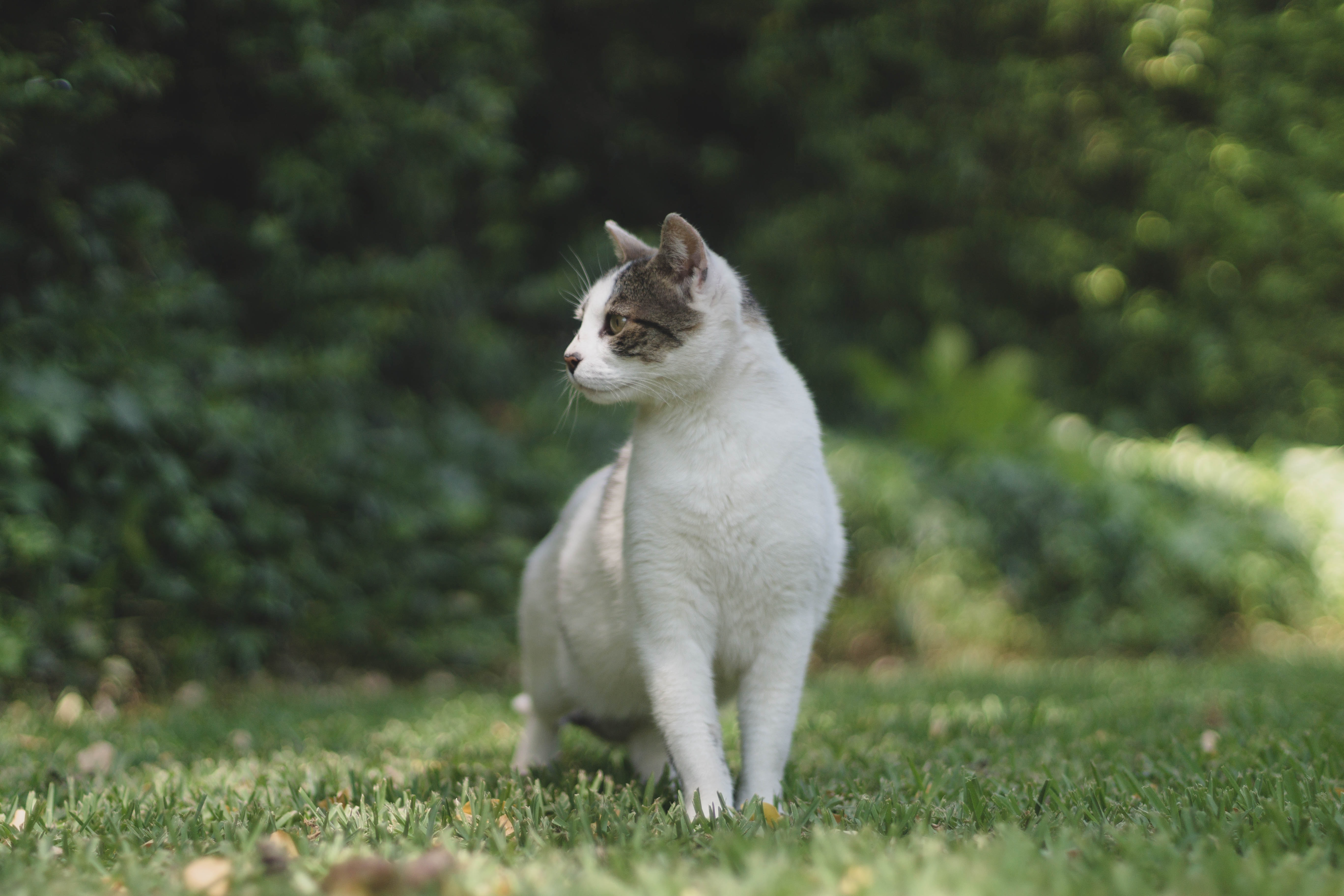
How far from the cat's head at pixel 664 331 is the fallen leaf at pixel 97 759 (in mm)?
1771

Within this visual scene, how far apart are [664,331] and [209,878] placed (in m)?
1.48

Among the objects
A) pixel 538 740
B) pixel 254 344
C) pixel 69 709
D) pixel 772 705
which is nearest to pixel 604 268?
pixel 254 344

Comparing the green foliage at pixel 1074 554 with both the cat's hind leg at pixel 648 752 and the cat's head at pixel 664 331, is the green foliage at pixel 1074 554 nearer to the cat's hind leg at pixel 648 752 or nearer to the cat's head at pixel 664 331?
the cat's hind leg at pixel 648 752

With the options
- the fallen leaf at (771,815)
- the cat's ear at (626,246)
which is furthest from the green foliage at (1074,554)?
the fallen leaf at (771,815)

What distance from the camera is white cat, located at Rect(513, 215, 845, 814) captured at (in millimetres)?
2164

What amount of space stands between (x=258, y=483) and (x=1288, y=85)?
8109mm

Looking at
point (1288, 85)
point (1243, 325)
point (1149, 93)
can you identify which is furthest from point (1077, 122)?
point (1243, 325)

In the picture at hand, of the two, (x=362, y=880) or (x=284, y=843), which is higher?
(x=362, y=880)

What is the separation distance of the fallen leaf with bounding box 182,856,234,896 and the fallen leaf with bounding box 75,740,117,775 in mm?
1513

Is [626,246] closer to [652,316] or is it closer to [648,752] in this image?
[652,316]

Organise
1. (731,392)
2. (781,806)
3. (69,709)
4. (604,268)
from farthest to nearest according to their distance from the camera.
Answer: (604,268) < (69,709) < (731,392) < (781,806)

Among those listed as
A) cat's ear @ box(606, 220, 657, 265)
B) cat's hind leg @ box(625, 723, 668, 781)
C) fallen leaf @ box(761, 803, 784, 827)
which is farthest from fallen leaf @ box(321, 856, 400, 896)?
cat's ear @ box(606, 220, 657, 265)

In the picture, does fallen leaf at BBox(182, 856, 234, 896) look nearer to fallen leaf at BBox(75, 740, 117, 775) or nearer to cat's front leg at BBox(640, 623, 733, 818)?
cat's front leg at BBox(640, 623, 733, 818)

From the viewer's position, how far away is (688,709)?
2.12m
